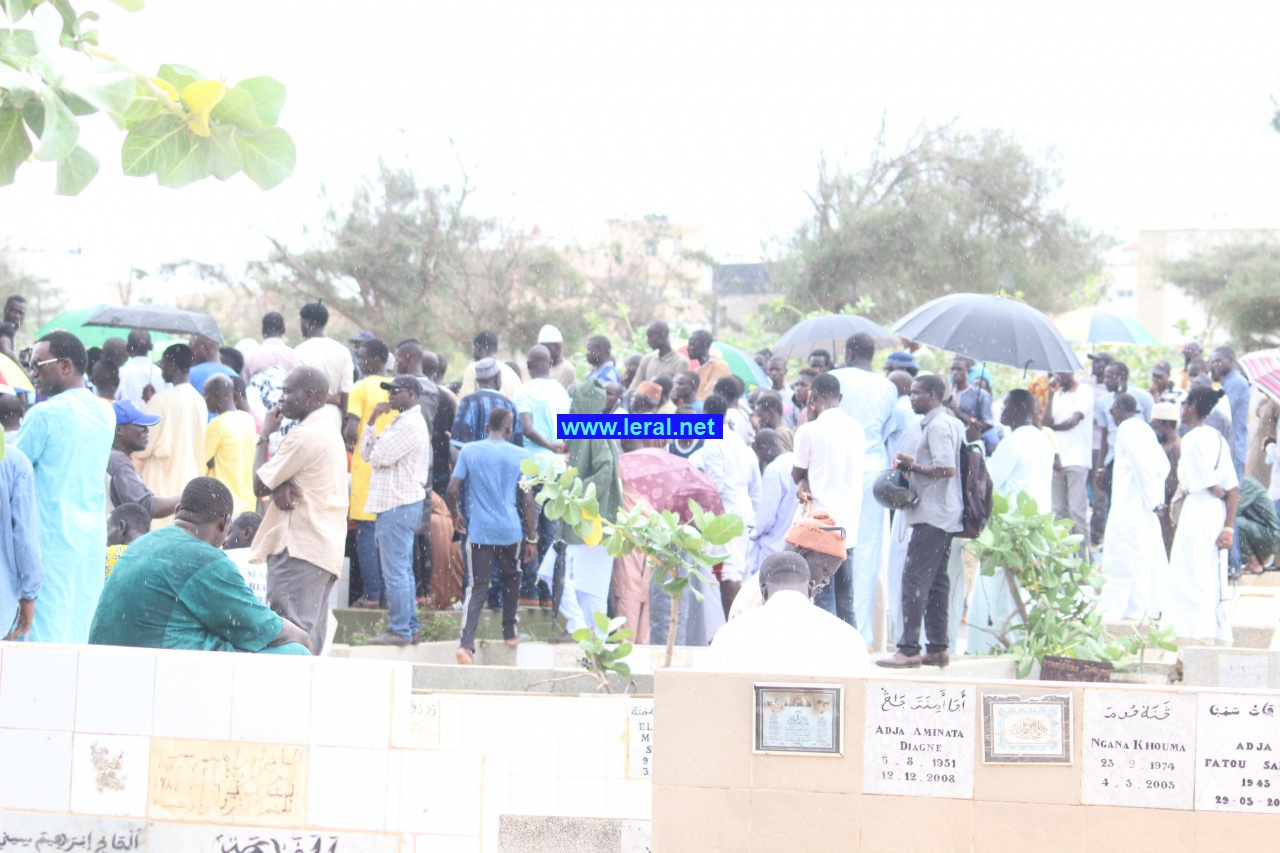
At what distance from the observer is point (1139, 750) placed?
3.96 metres

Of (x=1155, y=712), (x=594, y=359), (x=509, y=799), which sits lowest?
A: (x=509, y=799)

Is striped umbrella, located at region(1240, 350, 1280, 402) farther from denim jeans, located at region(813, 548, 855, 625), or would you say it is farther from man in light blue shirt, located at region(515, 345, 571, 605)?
man in light blue shirt, located at region(515, 345, 571, 605)

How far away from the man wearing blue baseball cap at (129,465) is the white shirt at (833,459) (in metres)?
3.67

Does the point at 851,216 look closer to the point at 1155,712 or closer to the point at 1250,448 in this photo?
the point at 1250,448

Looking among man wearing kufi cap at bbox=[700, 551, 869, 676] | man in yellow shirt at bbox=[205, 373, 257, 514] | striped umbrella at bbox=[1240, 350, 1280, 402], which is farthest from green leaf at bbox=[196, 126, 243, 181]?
striped umbrella at bbox=[1240, 350, 1280, 402]

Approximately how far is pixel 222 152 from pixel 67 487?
3.65m

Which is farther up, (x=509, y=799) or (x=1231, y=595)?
(x=1231, y=595)

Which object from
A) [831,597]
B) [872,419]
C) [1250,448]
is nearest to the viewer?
[831,597]

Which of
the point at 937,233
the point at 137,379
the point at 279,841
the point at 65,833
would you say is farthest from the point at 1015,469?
the point at 937,233

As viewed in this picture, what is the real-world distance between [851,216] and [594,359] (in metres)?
18.3

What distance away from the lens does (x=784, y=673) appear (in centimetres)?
403

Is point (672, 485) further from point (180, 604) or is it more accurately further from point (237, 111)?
point (237, 111)

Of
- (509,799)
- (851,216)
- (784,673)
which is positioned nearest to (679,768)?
(784,673)

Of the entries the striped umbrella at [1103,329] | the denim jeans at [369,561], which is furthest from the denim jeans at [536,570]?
the striped umbrella at [1103,329]
